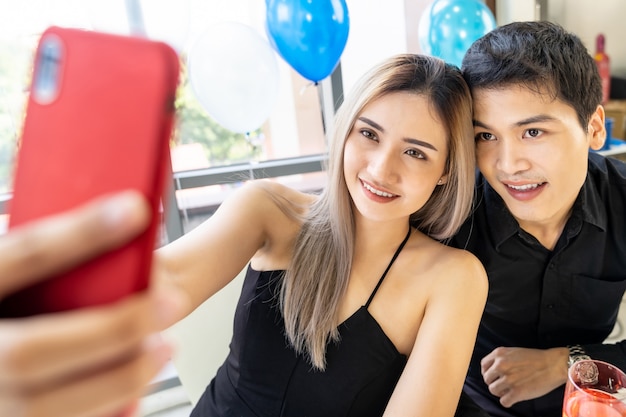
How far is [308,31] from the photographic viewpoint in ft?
5.96

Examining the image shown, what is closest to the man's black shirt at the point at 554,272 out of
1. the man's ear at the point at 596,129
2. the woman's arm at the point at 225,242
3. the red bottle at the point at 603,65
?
the man's ear at the point at 596,129

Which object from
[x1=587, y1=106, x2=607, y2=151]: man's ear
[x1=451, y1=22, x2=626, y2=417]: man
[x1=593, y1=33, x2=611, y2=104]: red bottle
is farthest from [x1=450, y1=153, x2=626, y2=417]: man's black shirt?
[x1=593, y1=33, x2=611, y2=104]: red bottle

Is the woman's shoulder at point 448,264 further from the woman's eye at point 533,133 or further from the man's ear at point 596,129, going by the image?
the man's ear at point 596,129

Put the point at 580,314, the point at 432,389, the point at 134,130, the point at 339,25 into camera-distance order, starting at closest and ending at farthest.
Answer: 1. the point at 134,130
2. the point at 432,389
3. the point at 580,314
4. the point at 339,25

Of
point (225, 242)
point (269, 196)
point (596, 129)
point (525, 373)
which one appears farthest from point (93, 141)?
point (596, 129)

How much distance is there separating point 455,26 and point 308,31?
0.58m

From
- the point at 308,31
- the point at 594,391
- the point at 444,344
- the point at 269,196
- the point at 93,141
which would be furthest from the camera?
the point at 308,31

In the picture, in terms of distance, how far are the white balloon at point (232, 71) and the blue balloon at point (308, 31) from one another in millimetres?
94

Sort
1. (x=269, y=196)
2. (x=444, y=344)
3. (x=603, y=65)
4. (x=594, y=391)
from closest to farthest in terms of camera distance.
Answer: (x=594, y=391)
(x=444, y=344)
(x=269, y=196)
(x=603, y=65)

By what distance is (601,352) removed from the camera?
113 cm

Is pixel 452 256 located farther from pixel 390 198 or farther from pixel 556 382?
pixel 556 382

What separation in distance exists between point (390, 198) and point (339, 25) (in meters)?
1.05

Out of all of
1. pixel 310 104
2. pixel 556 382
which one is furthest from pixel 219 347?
pixel 310 104

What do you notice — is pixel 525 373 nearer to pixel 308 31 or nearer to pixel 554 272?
pixel 554 272
